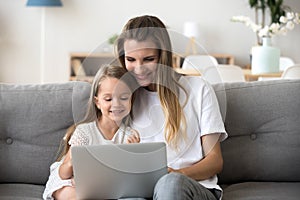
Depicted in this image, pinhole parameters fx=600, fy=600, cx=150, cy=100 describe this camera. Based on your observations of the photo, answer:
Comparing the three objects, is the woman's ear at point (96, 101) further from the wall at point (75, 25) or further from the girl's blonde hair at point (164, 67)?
the wall at point (75, 25)

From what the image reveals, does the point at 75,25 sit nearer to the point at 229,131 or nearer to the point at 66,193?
the point at 229,131

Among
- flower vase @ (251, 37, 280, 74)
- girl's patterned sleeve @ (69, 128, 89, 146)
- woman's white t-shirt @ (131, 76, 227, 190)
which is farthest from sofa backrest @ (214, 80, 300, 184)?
flower vase @ (251, 37, 280, 74)

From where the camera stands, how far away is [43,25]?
19.4ft

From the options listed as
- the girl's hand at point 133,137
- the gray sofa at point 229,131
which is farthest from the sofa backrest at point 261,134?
the girl's hand at point 133,137

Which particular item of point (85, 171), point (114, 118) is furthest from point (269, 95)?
point (85, 171)

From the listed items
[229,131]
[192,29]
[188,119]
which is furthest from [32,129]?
[192,29]

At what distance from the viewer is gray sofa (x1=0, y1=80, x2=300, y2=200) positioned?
2.27m

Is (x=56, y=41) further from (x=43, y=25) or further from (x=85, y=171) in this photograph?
(x=85, y=171)

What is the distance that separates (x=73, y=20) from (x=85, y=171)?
425 centimetres

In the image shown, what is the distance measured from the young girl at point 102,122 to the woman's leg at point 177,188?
0.21 metres

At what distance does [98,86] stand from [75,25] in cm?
402

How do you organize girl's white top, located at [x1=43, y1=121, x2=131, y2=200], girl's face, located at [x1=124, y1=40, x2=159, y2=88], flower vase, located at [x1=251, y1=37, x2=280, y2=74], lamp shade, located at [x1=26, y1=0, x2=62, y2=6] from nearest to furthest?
girl's face, located at [x1=124, y1=40, x2=159, y2=88]
girl's white top, located at [x1=43, y1=121, x2=131, y2=200]
flower vase, located at [x1=251, y1=37, x2=280, y2=74]
lamp shade, located at [x1=26, y1=0, x2=62, y2=6]

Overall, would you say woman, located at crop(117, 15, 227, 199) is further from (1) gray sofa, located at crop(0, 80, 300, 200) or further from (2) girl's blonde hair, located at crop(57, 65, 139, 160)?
(1) gray sofa, located at crop(0, 80, 300, 200)

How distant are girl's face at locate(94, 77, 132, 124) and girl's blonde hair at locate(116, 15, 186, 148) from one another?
75 mm
